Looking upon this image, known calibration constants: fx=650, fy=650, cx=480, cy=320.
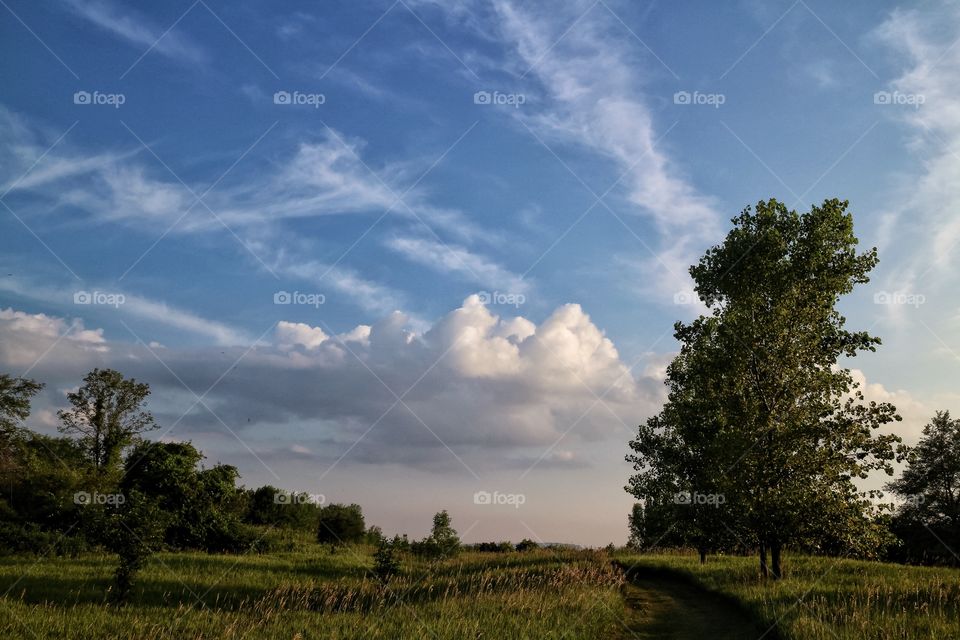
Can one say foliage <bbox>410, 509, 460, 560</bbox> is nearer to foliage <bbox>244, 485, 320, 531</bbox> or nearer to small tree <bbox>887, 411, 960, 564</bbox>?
foliage <bbox>244, 485, 320, 531</bbox>

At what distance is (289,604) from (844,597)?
1657cm

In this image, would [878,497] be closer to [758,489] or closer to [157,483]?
[758,489]

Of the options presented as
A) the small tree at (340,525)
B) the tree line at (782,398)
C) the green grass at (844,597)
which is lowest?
the small tree at (340,525)

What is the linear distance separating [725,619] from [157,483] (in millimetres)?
37257

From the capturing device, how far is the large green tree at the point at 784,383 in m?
22.8

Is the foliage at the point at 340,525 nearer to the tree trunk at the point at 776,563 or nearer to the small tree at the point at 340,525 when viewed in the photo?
the small tree at the point at 340,525

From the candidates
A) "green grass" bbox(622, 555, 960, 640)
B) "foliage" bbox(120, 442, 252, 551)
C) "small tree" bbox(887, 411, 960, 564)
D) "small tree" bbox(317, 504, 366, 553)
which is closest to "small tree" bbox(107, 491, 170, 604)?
"green grass" bbox(622, 555, 960, 640)

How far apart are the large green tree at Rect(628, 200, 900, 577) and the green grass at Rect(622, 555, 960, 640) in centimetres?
137

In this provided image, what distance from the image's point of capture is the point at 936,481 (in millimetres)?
56938

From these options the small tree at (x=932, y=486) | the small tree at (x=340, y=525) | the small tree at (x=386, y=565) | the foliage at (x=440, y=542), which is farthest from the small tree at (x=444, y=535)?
the small tree at (x=932, y=486)

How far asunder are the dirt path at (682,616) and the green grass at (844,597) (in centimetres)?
46

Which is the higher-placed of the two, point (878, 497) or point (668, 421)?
point (668, 421)

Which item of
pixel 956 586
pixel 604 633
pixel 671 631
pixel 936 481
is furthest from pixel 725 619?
pixel 936 481

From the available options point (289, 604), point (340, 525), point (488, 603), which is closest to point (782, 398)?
point (488, 603)
